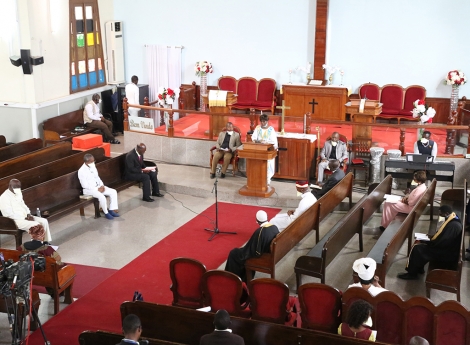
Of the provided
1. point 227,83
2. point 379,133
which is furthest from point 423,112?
point 227,83

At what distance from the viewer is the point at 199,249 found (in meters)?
9.72

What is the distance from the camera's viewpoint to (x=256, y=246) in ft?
26.5

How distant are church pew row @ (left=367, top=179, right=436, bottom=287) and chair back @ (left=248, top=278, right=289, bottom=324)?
5.51 ft

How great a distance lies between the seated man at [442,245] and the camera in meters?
8.11

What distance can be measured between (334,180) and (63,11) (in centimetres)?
843

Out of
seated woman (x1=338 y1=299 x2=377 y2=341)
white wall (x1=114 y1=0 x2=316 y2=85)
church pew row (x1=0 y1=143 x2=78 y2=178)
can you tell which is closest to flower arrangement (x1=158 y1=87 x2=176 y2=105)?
white wall (x1=114 y1=0 x2=316 y2=85)

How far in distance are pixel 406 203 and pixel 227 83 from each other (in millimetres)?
7830

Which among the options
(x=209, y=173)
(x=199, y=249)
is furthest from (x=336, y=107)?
(x=199, y=249)

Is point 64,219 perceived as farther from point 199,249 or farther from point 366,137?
point 366,137

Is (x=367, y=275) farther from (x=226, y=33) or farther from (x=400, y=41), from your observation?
(x=226, y=33)

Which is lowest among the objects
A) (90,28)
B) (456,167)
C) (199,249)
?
(199,249)

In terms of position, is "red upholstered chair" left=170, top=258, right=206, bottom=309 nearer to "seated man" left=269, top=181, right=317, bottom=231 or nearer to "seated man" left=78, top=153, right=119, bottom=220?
"seated man" left=269, top=181, right=317, bottom=231

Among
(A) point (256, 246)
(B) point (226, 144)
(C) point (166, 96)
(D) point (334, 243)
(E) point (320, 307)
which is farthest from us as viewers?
(C) point (166, 96)

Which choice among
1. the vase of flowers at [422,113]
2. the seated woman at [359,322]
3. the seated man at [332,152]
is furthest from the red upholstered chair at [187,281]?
the vase of flowers at [422,113]
